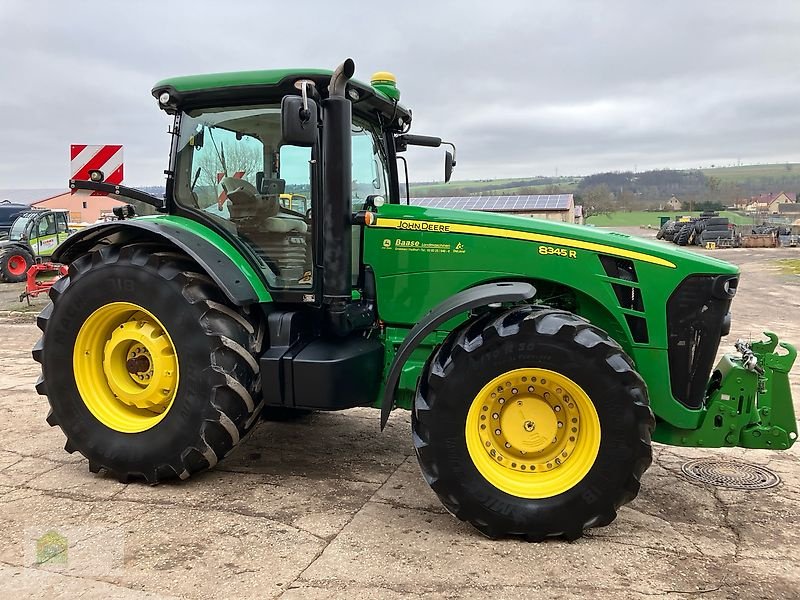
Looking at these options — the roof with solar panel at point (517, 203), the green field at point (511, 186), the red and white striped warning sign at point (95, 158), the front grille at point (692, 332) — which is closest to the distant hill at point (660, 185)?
the green field at point (511, 186)

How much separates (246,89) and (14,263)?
17890 millimetres

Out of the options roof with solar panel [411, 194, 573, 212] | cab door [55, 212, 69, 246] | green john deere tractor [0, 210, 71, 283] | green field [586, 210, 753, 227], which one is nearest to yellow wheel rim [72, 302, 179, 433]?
green john deere tractor [0, 210, 71, 283]

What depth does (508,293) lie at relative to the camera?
11.5ft

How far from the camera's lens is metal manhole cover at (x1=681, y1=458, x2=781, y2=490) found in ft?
13.8

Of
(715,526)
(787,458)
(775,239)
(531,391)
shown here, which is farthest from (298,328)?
(775,239)

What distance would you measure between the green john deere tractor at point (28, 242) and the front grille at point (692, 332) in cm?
1825

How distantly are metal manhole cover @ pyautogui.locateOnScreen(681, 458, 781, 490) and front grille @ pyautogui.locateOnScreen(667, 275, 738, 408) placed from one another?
851 mm

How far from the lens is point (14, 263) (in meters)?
19.0

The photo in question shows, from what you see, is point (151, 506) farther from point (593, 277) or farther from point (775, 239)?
point (775, 239)

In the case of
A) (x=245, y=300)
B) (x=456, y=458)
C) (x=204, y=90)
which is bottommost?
(x=456, y=458)

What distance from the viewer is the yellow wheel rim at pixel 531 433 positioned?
11.2ft

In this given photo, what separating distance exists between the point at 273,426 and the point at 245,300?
5.60 ft

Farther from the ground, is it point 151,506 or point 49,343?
point 49,343

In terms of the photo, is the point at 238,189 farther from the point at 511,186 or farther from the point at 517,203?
the point at 511,186
